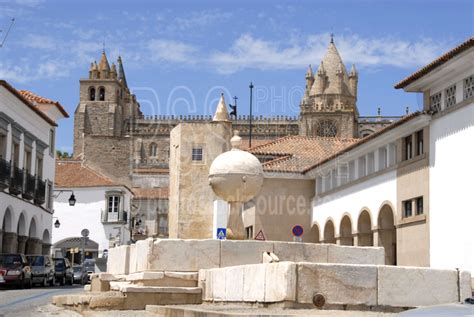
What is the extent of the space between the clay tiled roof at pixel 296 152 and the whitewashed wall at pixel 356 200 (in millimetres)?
2454

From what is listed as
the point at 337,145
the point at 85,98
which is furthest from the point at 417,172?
the point at 85,98

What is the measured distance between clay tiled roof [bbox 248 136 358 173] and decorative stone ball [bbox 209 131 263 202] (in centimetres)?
2478

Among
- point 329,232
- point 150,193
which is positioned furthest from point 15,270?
point 150,193

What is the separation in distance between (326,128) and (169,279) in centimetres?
11099

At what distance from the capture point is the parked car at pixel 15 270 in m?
29.5

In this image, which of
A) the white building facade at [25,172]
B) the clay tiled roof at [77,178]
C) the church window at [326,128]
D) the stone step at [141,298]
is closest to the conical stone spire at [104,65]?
the church window at [326,128]

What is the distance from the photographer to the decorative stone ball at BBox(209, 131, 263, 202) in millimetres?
16891

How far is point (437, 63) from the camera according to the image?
90.2 ft

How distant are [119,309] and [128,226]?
181 ft

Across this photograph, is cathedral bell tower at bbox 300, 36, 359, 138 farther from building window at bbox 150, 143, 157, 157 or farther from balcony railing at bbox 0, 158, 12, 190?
balcony railing at bbox 0, 158, 12, 190

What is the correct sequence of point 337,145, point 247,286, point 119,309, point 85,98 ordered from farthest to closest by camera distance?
1. point 85,98
2. point 337,145
3. point 119,309
4. point 247,286

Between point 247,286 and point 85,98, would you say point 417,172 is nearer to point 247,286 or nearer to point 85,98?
point 247,286

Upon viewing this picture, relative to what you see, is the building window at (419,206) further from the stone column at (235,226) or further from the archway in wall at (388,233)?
the stone column at (235,226)

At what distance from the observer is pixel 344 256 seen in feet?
51.2
